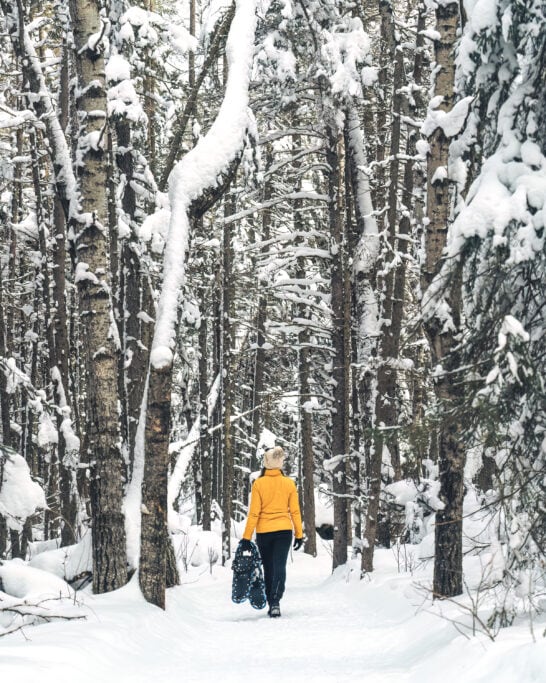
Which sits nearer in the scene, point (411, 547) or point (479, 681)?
point (479, 681)

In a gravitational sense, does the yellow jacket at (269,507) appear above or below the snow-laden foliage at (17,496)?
below

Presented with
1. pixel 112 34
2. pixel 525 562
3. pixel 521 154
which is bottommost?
pixel 525 562

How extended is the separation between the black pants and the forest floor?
32 cm

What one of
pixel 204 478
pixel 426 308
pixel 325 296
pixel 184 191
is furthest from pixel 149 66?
pixel 204 478

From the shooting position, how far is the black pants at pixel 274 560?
8.96 m

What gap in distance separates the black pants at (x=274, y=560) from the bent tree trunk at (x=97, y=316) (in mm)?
2026

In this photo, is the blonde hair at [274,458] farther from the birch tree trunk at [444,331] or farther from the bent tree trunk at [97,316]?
the birch tree trunk at [444,331]

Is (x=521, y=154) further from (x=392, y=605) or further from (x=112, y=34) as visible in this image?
(x=112, y=34)

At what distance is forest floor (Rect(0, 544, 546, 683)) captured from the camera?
4.24m

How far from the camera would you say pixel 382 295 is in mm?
14312

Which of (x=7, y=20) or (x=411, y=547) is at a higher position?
(x=7, y=20)

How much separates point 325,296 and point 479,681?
35.9ft

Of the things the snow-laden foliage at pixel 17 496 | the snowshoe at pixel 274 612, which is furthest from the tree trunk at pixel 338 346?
the snow-laden foliage at pixel 17 496

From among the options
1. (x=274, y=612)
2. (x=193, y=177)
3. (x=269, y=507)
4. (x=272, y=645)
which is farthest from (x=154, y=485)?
(x=193, y=177)
